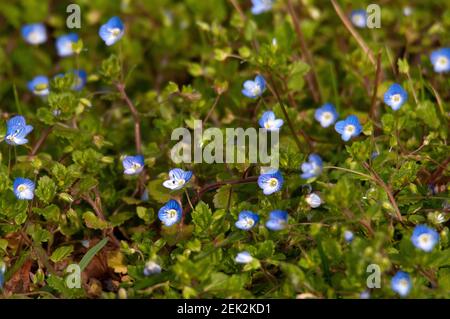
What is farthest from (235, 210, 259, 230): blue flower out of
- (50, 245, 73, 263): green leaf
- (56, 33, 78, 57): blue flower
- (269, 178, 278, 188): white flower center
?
(56, 33, 78, 57): blue flower

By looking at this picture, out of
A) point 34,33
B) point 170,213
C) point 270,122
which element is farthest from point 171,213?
point 34,33

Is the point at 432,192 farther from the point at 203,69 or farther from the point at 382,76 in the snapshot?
the point at 203,69

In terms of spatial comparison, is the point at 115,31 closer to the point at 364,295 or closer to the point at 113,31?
the point at 113,31

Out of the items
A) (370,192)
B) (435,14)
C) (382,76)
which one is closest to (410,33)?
(382,76)

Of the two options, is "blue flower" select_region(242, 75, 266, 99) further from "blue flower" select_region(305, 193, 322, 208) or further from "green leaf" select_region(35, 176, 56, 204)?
"green leaf" select_region(35, 176, 56, 204)

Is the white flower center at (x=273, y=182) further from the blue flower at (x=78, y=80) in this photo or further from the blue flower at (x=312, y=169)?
the blue flower at (x=78, y=80)

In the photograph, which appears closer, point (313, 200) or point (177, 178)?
point (313, 200)

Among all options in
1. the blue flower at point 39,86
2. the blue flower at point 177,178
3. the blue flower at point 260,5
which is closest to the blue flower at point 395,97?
the blue flower at point 177,178
